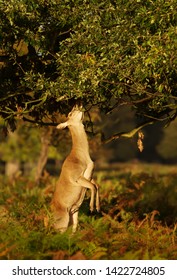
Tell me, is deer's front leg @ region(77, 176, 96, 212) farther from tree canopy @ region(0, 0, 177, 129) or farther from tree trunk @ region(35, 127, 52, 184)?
tree trunk @ region(35, 127, 52, 184)

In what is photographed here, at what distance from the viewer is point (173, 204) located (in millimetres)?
21484

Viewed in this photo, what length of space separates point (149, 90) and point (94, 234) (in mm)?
3165

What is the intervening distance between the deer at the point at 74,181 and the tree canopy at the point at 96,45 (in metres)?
0.83

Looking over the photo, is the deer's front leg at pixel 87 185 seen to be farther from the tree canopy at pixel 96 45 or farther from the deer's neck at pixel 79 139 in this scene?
the tree canopy at pixel 96 45

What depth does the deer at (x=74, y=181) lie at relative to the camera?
1328cm

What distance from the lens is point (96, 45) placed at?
1184 centimetres

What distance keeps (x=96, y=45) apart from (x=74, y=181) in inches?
121

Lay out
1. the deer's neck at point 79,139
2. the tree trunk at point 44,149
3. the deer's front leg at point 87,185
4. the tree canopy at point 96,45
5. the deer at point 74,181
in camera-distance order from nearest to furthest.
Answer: the tree canopy at point 96,45 < the deer's front leg at point 87,185 < the deer at point 74,181 < the deer's neck at point 79,139 < the tree trunk at point 44,149

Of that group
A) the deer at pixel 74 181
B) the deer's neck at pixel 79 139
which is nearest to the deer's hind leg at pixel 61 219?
the deer at pixel 74 181

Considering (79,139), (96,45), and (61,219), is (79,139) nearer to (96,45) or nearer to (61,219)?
(61,219)

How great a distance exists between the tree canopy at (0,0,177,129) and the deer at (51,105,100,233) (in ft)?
2.73

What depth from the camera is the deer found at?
13281mm

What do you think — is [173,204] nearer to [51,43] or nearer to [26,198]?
[26,198]
